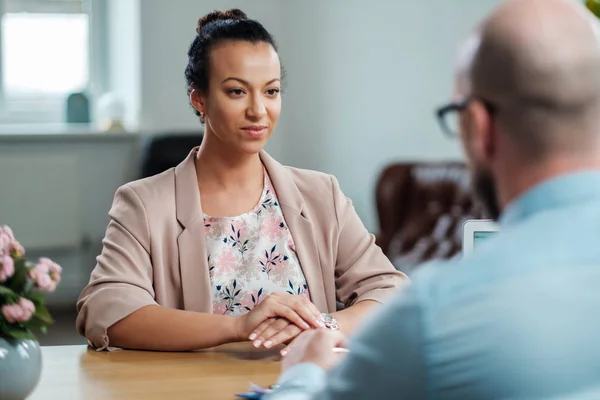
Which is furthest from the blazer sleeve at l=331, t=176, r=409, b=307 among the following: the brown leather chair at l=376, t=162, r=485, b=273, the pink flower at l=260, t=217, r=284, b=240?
the brown leather chair at l=376, t=162, r=485, b=273

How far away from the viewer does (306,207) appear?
6.99 ft

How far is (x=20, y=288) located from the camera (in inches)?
53.9

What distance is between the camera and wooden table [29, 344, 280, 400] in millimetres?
1528

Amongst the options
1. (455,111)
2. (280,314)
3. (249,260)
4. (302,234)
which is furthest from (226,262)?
(455,111)

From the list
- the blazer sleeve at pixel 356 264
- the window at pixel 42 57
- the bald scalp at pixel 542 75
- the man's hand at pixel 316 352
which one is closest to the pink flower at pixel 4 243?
the man's hand at pixel 316 352

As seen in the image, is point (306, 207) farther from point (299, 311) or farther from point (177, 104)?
point (177, 104)

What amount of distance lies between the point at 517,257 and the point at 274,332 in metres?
0.99

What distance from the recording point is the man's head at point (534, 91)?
0.87 metres

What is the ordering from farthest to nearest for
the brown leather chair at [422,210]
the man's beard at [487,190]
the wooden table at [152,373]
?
the brown leather chair at [422,210]
the wooden table at [152,373]
the man's beard at [487,190]

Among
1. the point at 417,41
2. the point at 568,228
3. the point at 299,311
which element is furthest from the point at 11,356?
the point at 417,41

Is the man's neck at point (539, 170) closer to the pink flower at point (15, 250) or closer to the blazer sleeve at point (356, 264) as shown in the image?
the pink flower at point (15, 250)

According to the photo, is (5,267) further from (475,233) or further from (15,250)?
(475,233)

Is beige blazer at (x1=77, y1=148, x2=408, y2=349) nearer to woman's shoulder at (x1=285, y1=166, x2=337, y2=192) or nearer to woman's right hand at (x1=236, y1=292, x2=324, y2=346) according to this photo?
woman's shoulder at (x1=285, y1=166, x2=337, y2=192)

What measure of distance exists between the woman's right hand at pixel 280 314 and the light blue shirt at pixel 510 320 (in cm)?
91
